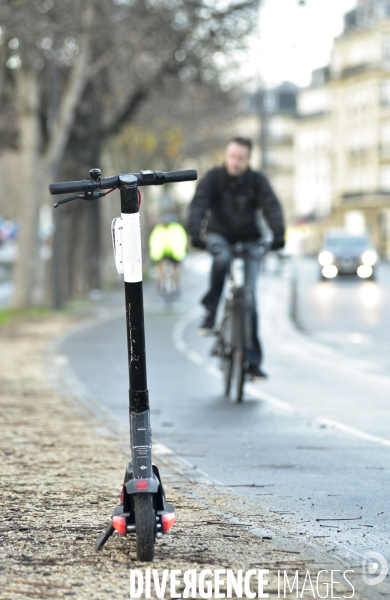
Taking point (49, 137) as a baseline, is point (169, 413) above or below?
below

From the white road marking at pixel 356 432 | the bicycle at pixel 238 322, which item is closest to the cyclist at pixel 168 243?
the bicycle at pixel 238 322

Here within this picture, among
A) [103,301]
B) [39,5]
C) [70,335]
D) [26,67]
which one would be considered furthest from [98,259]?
[70,335]

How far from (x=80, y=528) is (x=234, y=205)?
225 inches

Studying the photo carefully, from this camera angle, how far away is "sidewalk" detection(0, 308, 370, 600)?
15.4 ft

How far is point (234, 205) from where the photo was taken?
Answer: 11.0 metres

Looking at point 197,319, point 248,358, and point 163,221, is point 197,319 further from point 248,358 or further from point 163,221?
point 248,358

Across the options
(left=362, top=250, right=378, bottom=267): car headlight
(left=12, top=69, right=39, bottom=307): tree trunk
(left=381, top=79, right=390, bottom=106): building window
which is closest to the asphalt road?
(left=12, top=69, right=39, bottom=307): tree trunk

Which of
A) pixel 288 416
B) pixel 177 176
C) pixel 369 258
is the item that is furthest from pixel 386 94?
pixel 177 176

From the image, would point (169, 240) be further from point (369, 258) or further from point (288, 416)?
point (288, 416)

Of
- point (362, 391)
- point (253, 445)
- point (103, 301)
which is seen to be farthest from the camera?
point (103, 301)

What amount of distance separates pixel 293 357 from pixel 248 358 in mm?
4949

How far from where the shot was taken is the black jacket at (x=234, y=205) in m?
10.7

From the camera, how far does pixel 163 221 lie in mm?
27531

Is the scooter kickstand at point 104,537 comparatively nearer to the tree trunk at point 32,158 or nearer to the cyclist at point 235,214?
the cyclist at point 235,214
